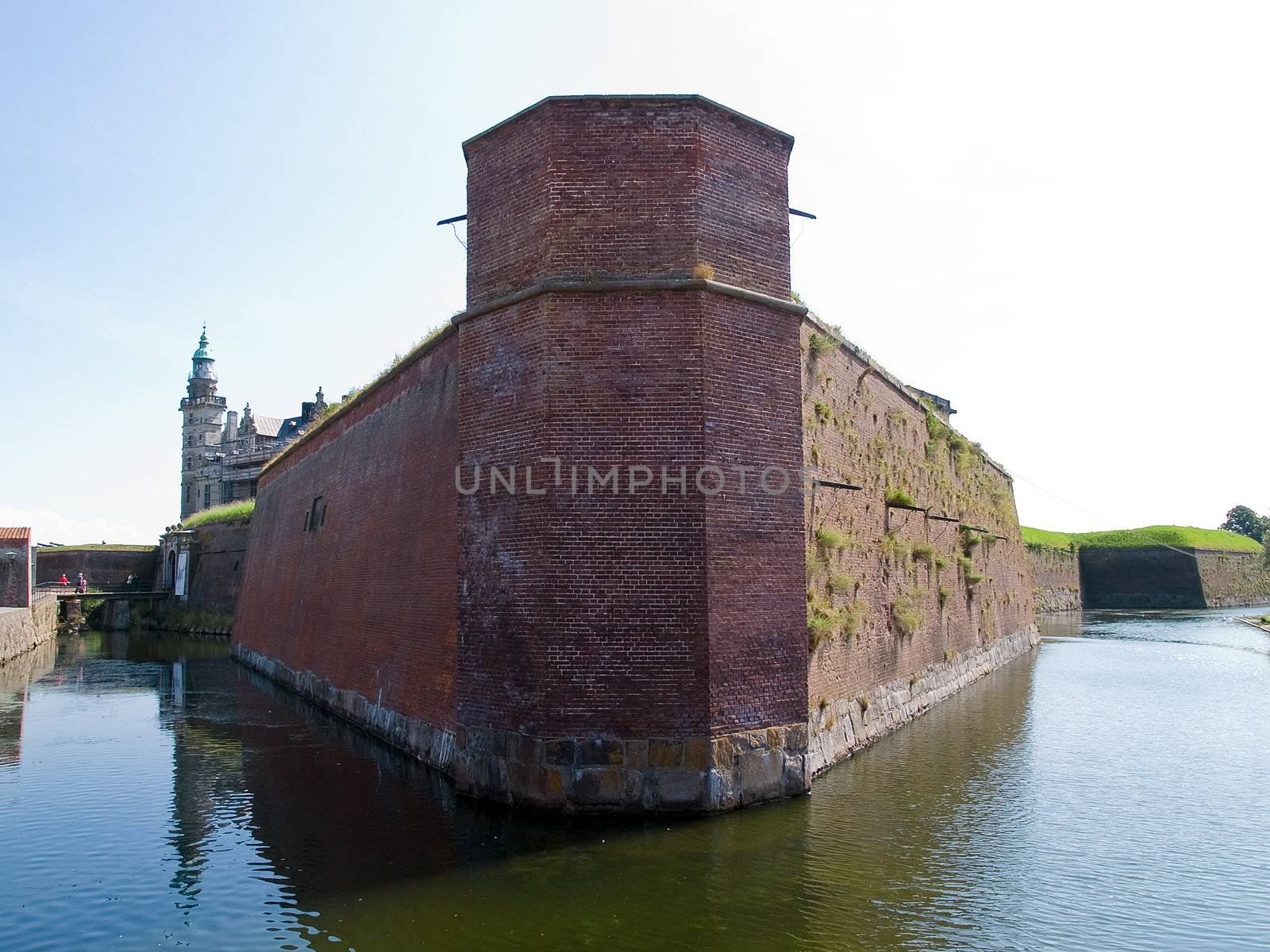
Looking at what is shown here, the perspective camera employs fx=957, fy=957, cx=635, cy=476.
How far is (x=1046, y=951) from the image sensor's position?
6.54m

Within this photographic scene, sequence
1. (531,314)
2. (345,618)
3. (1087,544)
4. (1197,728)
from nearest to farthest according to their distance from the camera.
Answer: (531,314), (1197,728), (345,618), (1087,544)

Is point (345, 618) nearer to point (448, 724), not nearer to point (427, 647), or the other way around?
point (427, 647)

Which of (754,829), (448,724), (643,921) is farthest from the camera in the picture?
(448,724)

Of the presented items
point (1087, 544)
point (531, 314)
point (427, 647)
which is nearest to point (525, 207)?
point (531, 314)

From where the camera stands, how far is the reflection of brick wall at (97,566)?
46781 mm

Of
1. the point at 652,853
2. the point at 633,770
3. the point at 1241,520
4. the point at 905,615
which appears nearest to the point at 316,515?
the point at 905,615

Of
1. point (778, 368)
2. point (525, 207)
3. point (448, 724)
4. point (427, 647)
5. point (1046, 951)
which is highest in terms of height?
point (525, 207)

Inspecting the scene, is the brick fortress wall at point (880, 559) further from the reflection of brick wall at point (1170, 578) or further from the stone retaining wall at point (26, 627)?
the reflection of brick wall at point (1170, 578)

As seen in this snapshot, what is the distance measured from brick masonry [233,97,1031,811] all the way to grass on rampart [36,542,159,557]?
139 ft

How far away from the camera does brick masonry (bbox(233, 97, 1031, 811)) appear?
980 centimetres

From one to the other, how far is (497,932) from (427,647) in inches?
237

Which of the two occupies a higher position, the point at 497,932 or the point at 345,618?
the point at 345,618

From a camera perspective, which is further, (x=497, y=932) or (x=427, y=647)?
(x=427, y=647)

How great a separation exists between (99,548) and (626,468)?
46.4 metres
